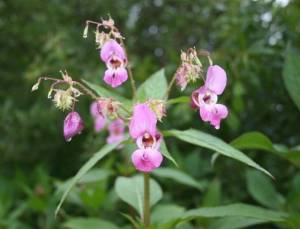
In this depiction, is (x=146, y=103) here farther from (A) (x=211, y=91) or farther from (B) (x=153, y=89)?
(B) (x=153, y=89)

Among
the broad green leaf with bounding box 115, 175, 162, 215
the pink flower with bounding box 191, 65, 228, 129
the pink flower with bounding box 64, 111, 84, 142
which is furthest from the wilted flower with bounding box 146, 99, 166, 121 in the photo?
the broad green leaf with bounding box 115, 175, 162, 215

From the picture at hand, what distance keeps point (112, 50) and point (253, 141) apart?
54 centimetres

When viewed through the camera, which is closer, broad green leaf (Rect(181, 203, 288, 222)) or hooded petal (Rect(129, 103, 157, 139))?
hooded petal (Rect(129, 103, 157, 139))

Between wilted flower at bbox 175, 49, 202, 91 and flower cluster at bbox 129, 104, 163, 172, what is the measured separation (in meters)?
0.15

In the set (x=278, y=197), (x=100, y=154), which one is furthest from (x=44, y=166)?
(x=100, y=154)

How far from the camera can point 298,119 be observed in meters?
2.67

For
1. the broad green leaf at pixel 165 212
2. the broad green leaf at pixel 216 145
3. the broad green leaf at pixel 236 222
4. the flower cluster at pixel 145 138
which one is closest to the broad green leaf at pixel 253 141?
the broad green leaf at pixel 216 145

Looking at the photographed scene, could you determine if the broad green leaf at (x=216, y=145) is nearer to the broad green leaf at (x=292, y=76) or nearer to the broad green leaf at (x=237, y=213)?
the broad green leaf at (x=237, y=213)

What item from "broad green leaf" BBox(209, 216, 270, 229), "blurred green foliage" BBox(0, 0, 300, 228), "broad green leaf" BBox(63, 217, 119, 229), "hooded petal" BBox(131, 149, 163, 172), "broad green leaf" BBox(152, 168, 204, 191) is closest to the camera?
"hooded petal" BBox(131, 149, 163, 172)

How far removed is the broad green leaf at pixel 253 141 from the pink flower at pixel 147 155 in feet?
1.18

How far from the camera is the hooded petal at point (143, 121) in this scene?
4.44ft

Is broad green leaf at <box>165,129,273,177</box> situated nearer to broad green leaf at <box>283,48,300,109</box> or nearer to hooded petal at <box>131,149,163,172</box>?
hooded petal at <box>131,149,163,172</box>

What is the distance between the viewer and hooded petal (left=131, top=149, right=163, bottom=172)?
1.33 metres

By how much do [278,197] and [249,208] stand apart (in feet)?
2.04
